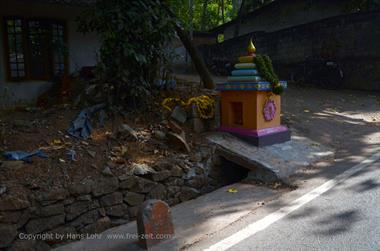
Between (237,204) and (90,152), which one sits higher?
(90,152)

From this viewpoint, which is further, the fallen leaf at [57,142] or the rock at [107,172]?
the fallen leaf at [57,142]

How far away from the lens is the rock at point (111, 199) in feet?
15.6

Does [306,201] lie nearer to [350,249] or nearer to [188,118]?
[350,249]

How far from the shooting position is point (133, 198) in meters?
5.01

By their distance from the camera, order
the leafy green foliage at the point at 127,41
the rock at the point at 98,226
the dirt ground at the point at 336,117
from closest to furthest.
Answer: the rock at the point at 98,226 < the leafy green foliage at the point at 127,41 < the dirt ground at the point at 336,117

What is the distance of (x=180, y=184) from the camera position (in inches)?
221

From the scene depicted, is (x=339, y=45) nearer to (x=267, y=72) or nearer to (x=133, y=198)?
(x=267, y=72)

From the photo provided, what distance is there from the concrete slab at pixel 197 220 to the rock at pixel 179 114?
1929mm

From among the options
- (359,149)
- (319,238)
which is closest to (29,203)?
(319,238)

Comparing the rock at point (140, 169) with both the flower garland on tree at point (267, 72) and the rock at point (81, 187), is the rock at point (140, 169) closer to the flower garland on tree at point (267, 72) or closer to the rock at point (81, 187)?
the rock at point (81, 187)

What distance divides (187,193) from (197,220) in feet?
4.91

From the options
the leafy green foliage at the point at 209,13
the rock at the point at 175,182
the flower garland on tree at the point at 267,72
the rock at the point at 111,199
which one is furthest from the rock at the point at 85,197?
the leafy green foliage at the point at 209,13

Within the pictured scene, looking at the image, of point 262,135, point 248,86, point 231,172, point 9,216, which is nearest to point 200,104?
point 248,86

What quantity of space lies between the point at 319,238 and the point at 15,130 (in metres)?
4.51
